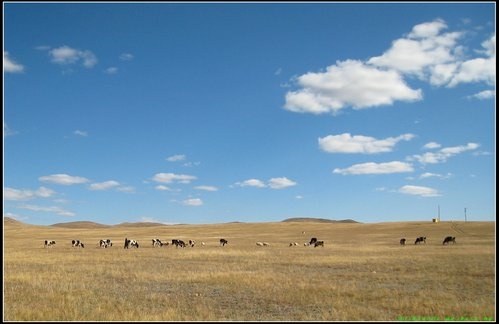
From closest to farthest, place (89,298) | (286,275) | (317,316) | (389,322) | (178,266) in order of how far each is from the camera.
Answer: (389,322) < (317,316) < (89,298) < (286,275) < (178,266)

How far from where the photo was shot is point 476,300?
14.6 meters

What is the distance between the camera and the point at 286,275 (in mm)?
21453

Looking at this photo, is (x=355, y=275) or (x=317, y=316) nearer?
(x=317, y=316)

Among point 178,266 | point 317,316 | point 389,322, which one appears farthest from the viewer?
point 178,266

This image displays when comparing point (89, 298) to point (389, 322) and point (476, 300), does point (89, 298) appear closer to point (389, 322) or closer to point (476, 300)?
point (389, 322)

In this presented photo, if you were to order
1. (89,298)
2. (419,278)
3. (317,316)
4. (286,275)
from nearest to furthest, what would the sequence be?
1. (317,316)
2. (89,298)
3. (419,278)
4. (286,275)

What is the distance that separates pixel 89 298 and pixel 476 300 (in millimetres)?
12008

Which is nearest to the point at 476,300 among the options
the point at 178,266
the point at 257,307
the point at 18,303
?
the point at 257,307

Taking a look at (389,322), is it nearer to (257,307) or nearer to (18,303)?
(257,307)

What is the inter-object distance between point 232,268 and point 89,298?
1012 cm

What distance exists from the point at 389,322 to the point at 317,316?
1.98 meters

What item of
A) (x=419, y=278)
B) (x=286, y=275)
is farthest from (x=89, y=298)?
(x=419, y=278)

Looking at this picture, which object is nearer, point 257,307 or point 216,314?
point 216,314

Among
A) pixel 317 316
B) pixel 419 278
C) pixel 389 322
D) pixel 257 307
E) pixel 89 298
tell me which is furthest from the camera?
pixel 419 278
